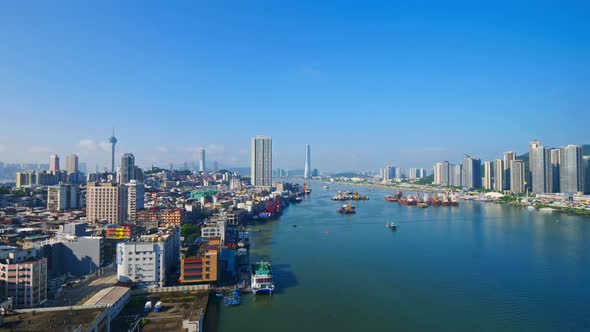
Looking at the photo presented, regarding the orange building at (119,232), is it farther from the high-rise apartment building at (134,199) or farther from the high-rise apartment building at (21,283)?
the high-rise apartment building at (134,199)

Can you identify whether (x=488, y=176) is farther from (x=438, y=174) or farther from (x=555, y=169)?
(x=438, y=174)

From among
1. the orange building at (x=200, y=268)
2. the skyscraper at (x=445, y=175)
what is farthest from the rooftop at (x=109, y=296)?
the skyscraper at (x=445, y=175)

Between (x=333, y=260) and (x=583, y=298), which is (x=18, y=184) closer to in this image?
(x=333, y=260)

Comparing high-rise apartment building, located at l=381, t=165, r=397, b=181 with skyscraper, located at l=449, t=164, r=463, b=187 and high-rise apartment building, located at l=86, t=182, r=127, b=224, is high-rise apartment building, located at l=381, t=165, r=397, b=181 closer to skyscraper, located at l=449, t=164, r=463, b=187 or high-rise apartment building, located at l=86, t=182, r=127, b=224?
skyscraper, located at l=449, t=164, r=463, b=187

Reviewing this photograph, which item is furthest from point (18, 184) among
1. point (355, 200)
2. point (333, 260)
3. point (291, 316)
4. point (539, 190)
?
point (539, 190)

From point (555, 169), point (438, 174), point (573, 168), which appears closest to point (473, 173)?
point (438, 174)
